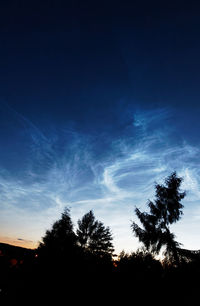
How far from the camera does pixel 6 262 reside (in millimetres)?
5234

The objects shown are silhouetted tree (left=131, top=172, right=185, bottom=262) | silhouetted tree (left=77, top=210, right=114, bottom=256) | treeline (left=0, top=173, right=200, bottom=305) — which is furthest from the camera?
silhouetted tree (left=77, top=210, right=114, bottom=256)

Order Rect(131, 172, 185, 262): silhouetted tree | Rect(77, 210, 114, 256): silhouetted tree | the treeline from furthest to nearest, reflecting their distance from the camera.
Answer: Rect(77, 210, 114, 256): silhouetted tree
Rect(131, 172, 185, 262): silhouetted tree
the treeline

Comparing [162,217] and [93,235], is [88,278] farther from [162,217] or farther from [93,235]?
[93,235]

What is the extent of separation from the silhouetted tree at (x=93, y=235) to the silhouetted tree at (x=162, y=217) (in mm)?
14985

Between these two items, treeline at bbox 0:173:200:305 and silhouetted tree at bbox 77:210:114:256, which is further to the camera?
silhouetted tree at bbox 77:210:114:256

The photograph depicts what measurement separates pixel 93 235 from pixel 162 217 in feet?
58.7

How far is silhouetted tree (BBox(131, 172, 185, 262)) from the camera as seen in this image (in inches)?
651

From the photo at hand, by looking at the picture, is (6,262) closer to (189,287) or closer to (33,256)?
(33,256)

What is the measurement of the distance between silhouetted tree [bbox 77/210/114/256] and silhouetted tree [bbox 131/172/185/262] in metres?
15.0

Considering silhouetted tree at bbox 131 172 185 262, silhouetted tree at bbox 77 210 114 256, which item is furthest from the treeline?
silhouetted tree at bbox 77 210 114 256

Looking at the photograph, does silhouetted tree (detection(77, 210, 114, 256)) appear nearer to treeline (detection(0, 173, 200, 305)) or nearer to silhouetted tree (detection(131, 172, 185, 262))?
silhouetted tree (detection(131, 172, 185, 262))

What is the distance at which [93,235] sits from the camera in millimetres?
30609

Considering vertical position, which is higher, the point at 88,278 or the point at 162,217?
the point at 162,217

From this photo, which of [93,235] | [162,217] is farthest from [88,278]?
[93,235]
